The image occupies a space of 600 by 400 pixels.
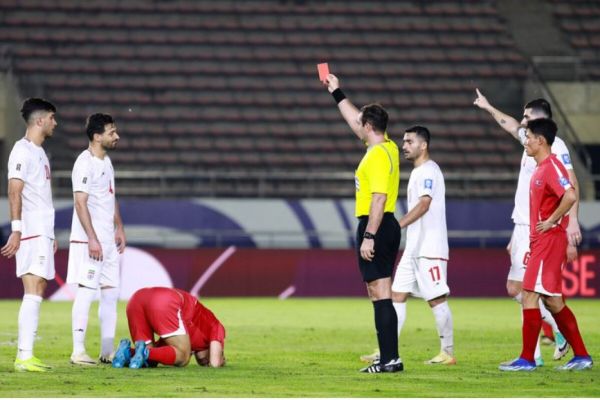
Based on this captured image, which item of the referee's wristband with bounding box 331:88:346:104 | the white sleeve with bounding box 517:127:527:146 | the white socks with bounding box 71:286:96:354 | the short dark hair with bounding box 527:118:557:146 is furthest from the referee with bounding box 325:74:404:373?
the white socks with bounding box 71:286:96:354

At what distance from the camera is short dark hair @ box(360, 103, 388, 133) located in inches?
399

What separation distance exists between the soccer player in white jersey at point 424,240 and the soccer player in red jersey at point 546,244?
1.11 metres

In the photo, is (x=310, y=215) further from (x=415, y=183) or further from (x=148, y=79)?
(x=415, y=183)

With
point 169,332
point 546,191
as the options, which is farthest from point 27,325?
point 546,191

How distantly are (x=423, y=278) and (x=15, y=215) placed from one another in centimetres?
362

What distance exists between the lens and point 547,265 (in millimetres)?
10344

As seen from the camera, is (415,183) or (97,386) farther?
(415,183)

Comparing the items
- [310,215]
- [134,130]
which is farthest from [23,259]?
[134,130]

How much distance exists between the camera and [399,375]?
32.8 ft

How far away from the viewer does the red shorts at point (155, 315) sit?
10617mm

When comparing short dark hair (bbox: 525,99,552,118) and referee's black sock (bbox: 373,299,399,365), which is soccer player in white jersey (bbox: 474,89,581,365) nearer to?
short dark hair (bbox: 525,99,552,118)

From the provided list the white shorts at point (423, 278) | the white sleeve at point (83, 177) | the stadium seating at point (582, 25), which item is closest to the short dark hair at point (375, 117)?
the white shorts at point (423, 278)

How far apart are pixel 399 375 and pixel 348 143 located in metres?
17.7

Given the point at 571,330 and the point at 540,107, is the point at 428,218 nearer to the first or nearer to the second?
the point at 540,107
